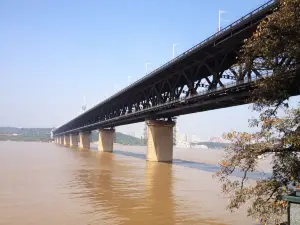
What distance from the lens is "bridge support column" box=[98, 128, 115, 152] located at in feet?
367

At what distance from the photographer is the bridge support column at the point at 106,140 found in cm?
11194

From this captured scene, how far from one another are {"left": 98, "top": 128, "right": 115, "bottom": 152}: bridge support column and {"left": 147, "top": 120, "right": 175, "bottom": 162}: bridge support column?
4968 cm

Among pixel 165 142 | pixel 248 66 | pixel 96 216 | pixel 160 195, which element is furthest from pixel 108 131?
pixel 248 66

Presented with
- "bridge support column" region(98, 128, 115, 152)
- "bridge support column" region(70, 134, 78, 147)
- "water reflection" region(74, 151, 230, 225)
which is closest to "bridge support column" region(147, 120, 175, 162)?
"water reflection" region(74, 151, 230, 225)

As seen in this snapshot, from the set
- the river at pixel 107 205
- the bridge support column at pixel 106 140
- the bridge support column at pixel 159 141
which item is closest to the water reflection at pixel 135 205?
the river at pixel 107 205

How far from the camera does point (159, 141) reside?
63.2m

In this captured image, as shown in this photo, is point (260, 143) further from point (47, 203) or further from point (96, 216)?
point (47, 203)

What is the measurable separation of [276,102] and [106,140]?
348 ft

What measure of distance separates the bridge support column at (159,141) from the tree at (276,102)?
172 feet

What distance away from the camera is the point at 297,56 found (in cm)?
907

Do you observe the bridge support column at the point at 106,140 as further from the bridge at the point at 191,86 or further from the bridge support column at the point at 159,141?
the bridge support column at the point at 159,141

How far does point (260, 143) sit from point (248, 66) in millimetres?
2494

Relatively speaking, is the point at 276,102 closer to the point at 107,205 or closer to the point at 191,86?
the point at 107,205

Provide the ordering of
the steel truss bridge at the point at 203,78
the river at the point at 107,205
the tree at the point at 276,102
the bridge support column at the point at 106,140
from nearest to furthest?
1. the tree at the point at 276,102
2. the river at the point at 107,205
3. the steel truss bridge at the point at 203,78
4. the bridge support column at the point at 106,140
